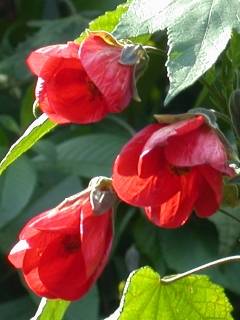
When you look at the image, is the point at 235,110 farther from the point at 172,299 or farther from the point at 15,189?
the point at 15,189

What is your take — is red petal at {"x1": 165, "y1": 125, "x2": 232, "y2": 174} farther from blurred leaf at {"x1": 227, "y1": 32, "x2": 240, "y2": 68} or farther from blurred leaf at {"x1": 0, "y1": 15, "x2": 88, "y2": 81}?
blurred leaf at {"x1": 0, "y1": 15, "x2": 88, "y2": 81}

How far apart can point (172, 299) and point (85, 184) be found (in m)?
1.26

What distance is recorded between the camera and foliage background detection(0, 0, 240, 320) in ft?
7.80

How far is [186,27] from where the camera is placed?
1060mm

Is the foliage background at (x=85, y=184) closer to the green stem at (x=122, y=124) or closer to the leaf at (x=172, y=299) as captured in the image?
the green stem at (x=122, y=124)

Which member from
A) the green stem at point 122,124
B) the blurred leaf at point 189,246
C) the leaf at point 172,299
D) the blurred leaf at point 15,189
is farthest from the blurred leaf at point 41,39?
the leaf at point 172,299

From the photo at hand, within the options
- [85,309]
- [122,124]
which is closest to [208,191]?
[85,309]

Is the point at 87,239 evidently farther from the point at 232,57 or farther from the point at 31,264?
the point at 232,57

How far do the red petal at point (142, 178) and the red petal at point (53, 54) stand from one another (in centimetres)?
9

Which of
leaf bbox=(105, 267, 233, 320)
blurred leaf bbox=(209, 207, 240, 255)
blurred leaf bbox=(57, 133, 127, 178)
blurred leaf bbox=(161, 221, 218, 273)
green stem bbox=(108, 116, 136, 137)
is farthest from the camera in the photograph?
green stem bbox=(108, 116, 136, 137)

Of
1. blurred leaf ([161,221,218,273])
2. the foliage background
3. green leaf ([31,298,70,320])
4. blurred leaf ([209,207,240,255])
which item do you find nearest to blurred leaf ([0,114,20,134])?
the foliage background

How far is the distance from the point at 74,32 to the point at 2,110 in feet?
0.93

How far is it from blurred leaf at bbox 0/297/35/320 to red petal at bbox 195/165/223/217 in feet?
4.46

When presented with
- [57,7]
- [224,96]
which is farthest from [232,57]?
[57,7]
